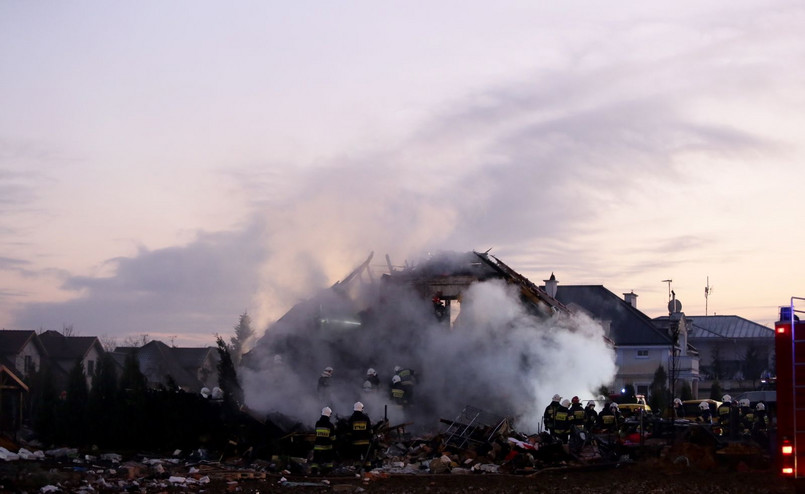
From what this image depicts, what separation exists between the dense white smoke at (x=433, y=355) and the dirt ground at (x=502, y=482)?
8.74m

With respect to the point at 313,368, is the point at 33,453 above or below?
below

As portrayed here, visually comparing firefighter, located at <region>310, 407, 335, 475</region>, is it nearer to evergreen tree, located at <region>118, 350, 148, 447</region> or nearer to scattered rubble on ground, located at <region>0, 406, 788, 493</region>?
scattered rubble on ground, located at <region>0, 406, 788, 493</region>

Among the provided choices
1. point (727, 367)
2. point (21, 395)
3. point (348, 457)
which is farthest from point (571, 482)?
point (727, 367)

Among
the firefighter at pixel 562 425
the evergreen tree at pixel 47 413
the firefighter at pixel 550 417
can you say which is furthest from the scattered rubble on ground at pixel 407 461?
the evergreen tree at pixel 47 413

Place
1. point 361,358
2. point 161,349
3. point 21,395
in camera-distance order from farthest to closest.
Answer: point 161,349, point 361,358, point 21,395

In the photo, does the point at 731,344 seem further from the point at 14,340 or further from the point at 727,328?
the point at 14,340

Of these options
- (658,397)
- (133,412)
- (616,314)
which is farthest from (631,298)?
(133,412)

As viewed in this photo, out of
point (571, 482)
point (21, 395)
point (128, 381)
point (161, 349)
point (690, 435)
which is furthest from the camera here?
point (161, 349)

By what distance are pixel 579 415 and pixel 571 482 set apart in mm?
6236

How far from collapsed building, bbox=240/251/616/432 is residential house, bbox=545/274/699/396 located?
1017 inches

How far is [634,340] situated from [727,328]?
91.1 ft

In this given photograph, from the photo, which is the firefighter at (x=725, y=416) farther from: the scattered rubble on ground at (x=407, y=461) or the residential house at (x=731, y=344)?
the residential house at (x=731, y=344)

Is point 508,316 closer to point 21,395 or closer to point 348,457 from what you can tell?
point 348,457

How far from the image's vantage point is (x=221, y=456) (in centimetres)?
2620
